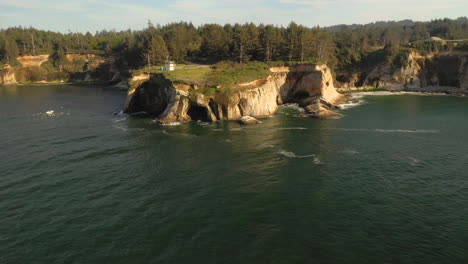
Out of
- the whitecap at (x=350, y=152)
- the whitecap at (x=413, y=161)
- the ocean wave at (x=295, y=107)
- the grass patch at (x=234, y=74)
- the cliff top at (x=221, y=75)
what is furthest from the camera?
the ocean wave at (x=295, y=107)

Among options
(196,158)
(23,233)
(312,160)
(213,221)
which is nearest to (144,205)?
(213,221)

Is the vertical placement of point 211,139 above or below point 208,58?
below

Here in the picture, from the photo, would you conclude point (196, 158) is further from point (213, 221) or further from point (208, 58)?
point (208, 58)

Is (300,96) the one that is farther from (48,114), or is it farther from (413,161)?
(48,114)

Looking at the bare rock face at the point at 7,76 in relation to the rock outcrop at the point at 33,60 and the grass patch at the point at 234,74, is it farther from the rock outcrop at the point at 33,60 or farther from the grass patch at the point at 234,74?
the grass patch at the point at 234,74

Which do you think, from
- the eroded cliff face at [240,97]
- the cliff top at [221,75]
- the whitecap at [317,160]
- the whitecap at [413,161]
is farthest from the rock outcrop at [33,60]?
the whitecap at [413,161]
